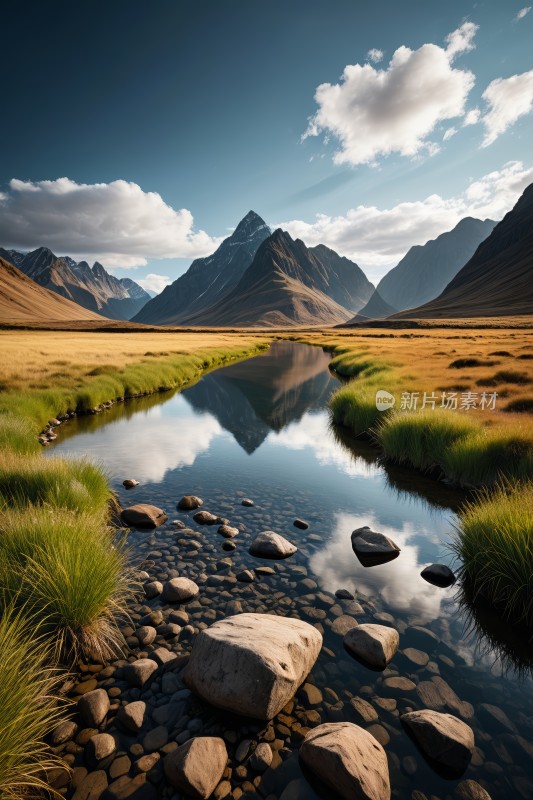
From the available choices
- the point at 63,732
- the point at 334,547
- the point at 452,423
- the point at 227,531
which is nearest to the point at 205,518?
the point at 227,531

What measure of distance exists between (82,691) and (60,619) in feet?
3.11

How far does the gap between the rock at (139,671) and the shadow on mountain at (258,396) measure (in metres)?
12.3

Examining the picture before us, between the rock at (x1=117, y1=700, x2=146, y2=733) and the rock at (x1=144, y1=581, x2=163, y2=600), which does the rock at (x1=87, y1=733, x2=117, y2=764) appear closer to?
the rock at (x1=117, y1=700, x2=146, y2=733)

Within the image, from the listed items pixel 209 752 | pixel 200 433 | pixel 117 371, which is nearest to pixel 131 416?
pixel 200 433

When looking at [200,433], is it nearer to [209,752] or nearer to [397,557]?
[397,557]

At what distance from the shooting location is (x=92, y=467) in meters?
10.2

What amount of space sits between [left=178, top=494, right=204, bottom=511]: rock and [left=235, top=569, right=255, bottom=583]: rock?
3632mm

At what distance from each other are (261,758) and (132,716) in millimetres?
1611

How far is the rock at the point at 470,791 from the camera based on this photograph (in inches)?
162

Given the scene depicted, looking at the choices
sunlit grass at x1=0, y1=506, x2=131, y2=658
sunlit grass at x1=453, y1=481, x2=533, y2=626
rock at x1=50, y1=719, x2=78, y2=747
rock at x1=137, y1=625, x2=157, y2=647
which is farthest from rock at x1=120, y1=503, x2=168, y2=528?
sunlit grass at x1=453, y1=481, x2=533, y2=626

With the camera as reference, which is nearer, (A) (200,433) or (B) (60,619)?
(B) (60,619)

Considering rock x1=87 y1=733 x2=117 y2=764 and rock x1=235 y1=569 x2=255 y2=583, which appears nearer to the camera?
rock x1=87 y1=733 x2=117 y2=764

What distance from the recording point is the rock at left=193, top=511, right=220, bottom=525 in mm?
10266

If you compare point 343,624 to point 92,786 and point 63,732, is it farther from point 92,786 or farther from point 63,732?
point 63,732
